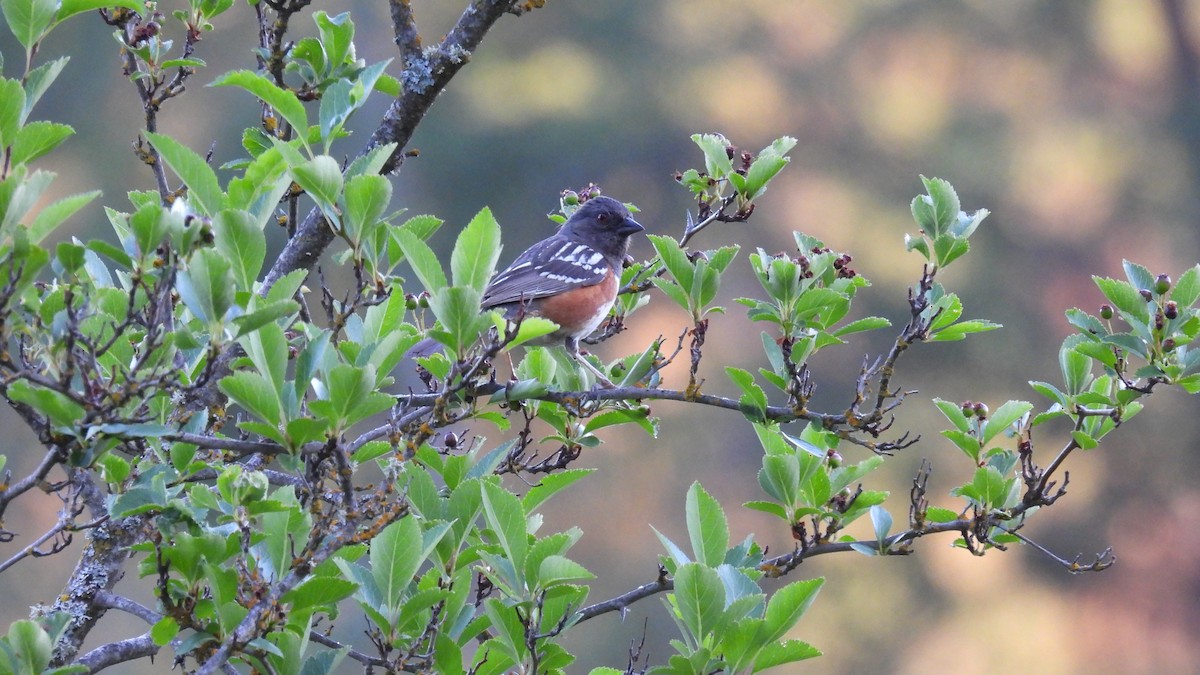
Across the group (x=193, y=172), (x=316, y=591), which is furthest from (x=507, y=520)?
(x=193, y=172)

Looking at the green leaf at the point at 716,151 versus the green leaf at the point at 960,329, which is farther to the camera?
the green leaf at the point at 716,151

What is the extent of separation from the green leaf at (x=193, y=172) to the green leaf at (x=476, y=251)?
42 cm

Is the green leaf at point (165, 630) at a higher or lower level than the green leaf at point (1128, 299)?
higher

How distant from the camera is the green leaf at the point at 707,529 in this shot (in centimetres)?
221

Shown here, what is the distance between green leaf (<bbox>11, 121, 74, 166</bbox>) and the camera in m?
1.89

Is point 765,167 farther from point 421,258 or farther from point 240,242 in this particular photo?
point 240,242

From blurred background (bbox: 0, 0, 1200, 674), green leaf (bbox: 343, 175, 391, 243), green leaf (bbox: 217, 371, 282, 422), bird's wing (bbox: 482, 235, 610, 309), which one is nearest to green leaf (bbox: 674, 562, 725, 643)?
green leaf (bbox: 217, 371, 282, 422)

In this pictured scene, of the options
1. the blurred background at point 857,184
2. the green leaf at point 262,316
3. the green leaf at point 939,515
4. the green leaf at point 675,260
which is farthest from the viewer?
the blurred background at point 857,184

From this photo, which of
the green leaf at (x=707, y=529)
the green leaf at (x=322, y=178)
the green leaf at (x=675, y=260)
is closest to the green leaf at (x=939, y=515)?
the green leaf at (x=707, y=529)

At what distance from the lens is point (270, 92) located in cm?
206

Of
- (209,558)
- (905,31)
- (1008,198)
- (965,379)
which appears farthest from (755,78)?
(209,558)

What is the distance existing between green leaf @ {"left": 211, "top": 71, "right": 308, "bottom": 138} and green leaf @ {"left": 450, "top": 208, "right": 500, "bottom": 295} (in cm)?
40

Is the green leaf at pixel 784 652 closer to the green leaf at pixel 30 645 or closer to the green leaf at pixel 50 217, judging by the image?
the green leaf at pixel 30 645

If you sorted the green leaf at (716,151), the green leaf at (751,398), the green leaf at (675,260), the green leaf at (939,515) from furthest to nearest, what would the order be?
the green leaf at (716,151) → the green leaf at (939,515) → the green leaf at (675,260) → the green leaf at (751,398)
